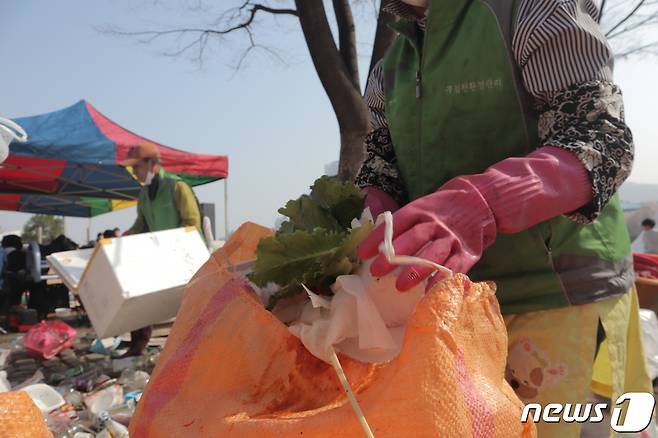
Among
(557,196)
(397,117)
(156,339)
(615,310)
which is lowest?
(156,339)

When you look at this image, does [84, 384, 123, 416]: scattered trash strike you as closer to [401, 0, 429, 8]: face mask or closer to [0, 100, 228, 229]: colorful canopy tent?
[401, 0, 429, 8]: face mask

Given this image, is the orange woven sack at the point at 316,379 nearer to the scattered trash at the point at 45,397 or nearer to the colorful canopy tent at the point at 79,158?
the scattered trash at the point at 45,397

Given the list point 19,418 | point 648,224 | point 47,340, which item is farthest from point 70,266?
point 648,224

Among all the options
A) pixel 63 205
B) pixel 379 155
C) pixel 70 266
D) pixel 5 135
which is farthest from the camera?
pixel 63 205

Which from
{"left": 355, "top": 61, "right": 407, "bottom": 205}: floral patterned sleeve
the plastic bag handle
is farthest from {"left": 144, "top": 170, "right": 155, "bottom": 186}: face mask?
{"left": 355, "top": 61, "right": 407, "bottom": 205}: floral patterned sleeve

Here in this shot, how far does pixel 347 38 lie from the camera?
569 cm

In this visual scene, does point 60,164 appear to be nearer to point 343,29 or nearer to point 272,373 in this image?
point 343,29

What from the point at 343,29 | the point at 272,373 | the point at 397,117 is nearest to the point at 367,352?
the point at 272,373

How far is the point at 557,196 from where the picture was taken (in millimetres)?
825

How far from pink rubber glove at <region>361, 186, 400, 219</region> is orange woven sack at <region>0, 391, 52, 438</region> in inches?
30.3

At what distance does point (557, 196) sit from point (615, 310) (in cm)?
46

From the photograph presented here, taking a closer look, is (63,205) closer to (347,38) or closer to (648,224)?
(347,38)

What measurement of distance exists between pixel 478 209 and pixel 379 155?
1.92ft

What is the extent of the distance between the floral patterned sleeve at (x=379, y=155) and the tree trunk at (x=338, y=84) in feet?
12.3
